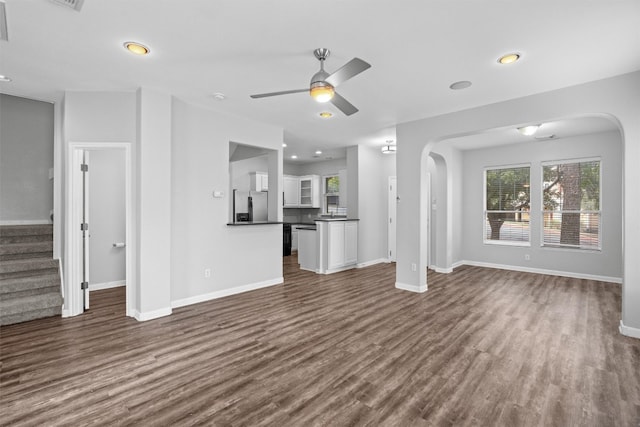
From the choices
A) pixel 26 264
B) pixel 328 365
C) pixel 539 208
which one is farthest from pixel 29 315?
pixel 539 208

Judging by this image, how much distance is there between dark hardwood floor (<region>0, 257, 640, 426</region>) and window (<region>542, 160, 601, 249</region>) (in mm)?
2081

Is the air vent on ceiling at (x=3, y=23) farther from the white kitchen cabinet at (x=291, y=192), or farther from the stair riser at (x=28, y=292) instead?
the white kitchen cabinet at (x=291, y=192)

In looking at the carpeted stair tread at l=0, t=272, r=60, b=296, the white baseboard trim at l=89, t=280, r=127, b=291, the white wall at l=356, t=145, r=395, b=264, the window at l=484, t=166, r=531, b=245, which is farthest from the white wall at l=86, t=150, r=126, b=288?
the window at l=484, t=166, r=531, b=245

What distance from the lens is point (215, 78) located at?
3.35 meters

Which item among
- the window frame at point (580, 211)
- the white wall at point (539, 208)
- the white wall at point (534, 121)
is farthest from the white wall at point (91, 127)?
the window frame at point (580, 211)

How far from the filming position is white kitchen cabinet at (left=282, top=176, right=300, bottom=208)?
9211mm

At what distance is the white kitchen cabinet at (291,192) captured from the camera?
30.2 feet

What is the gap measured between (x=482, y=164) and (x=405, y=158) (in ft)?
10.1

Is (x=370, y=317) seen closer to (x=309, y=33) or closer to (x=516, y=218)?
(x=309, y=33)

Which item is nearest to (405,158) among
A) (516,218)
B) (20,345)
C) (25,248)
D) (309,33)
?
(309,33)

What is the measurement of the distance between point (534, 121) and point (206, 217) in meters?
4.44

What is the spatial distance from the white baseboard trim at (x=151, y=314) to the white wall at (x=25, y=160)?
2322mm

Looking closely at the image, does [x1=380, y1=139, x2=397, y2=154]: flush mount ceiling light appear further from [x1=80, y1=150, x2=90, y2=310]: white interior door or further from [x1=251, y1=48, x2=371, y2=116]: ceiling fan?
[x1=80, y1=150, x2=90, y2=310]: white interior door

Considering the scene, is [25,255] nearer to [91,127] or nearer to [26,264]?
[26,264]
